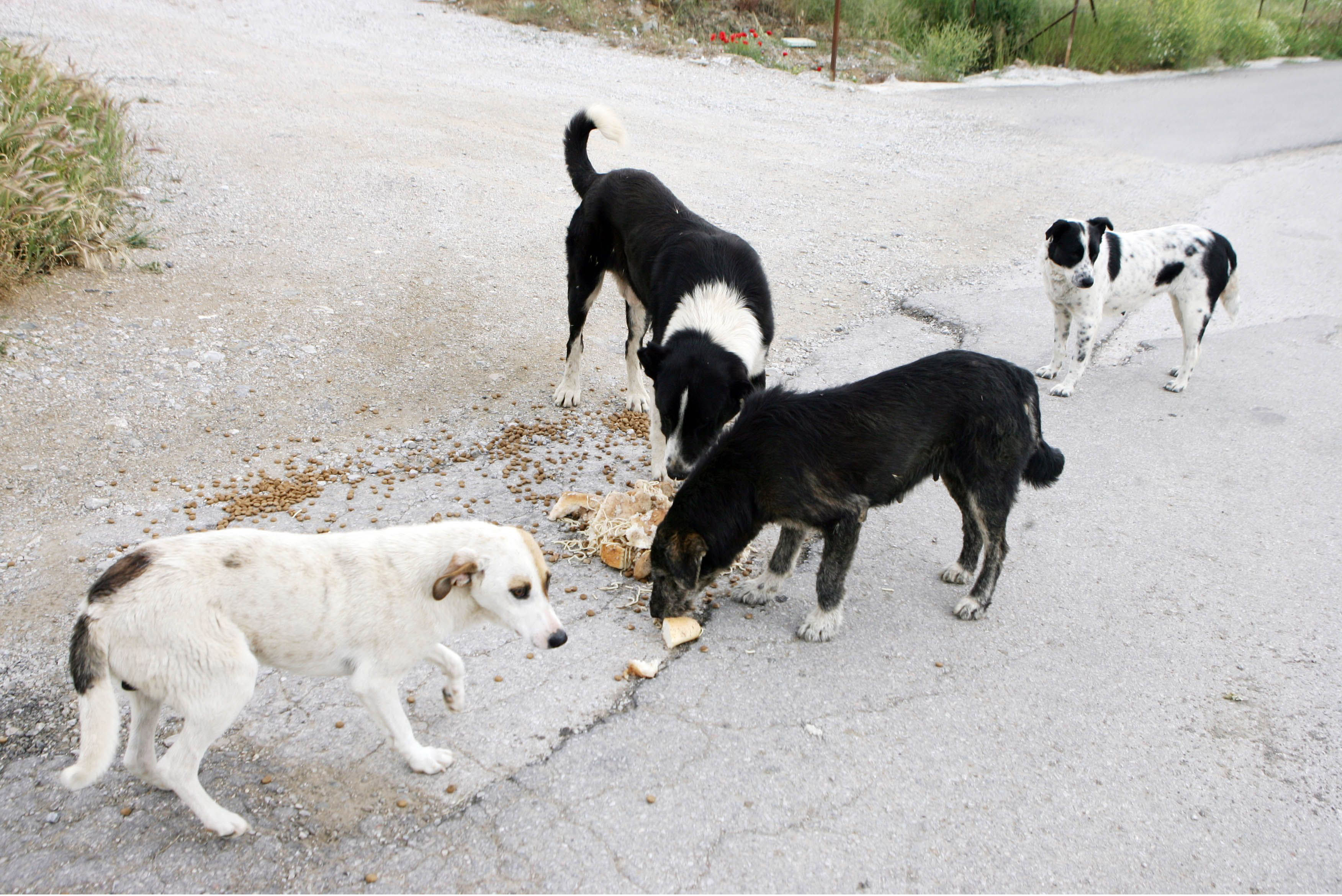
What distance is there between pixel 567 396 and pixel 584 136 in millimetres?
1797

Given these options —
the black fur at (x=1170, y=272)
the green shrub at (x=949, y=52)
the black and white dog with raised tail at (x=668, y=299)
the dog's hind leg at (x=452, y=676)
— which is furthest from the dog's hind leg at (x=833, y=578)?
the green shrub at (x=949, y=52)

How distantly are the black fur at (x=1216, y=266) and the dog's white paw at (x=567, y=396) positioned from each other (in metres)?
4.68

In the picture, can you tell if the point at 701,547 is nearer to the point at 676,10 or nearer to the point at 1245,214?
the point at 1245,214

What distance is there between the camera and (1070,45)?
62.8 feet

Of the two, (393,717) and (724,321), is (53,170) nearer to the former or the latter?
(724,321)

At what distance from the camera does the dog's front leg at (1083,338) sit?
6426 millimetres

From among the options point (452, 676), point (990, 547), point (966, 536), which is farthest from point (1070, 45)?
point (452, 676)

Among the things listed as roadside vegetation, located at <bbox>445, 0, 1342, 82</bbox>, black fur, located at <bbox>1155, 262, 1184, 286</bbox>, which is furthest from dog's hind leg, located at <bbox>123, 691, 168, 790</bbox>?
roadside vegetation, located at <bbox>445, 0, 1342, 82</bbox>

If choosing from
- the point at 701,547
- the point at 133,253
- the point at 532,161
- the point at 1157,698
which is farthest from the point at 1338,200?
the point at 133,253

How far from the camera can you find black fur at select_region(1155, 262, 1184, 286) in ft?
21.7

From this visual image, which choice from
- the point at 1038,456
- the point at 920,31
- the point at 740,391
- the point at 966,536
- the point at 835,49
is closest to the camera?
the point at 1038,456

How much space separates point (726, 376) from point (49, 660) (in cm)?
295

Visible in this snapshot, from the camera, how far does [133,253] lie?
6648 millimetres

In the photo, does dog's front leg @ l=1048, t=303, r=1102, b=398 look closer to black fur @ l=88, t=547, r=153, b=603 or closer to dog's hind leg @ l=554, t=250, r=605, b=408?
dog's hind leg @ l=554, t=250, r=605, b=408
